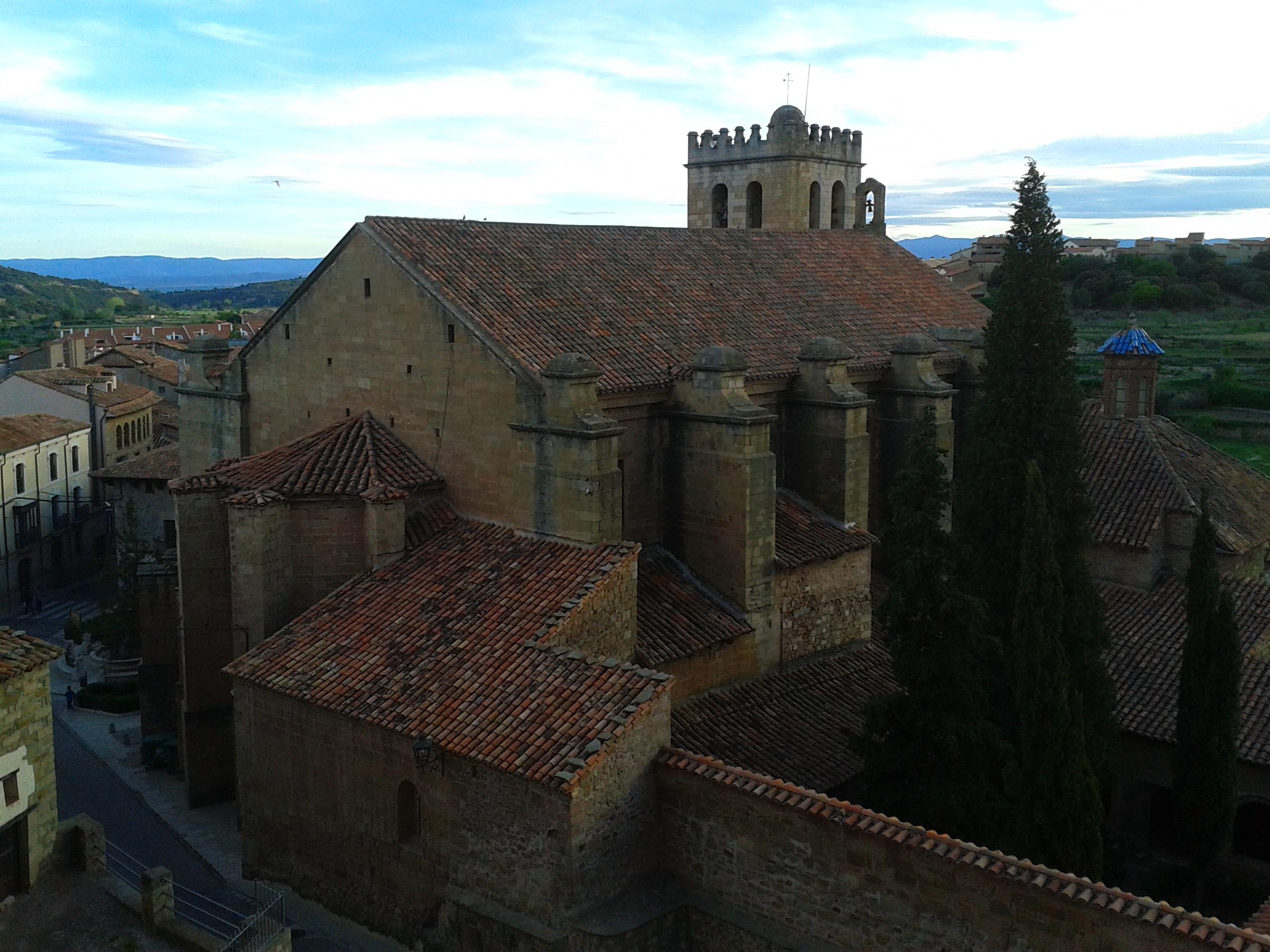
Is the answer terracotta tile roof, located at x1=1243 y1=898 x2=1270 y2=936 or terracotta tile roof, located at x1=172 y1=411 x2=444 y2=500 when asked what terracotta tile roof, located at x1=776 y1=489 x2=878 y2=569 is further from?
terracotta tile roof, located at x1=1243 y1=898 x2=1270 y2=936

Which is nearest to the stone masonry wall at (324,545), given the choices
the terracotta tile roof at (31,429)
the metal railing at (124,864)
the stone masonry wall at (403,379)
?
the stone masonry wall at (403,379)

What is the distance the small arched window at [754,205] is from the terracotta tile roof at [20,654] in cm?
2153

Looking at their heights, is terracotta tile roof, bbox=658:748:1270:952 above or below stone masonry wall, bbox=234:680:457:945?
above

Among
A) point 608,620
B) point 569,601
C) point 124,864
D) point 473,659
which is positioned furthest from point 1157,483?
point 124,864

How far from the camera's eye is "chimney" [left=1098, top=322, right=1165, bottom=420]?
26.8 m

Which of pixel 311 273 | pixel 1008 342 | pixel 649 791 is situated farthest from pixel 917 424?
pixel 311 273

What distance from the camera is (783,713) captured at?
18.8 m

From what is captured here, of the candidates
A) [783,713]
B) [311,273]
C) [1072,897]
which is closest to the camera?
[1072,897]

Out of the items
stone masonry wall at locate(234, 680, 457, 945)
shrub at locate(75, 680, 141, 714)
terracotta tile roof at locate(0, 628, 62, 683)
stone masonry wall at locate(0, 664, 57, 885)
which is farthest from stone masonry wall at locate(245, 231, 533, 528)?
shrub at locate(75, 680, 141, 714)

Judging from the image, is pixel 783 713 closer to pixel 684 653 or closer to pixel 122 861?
pixel 684 653

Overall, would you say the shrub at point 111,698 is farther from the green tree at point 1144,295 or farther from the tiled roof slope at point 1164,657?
the green tree at point 1144,295

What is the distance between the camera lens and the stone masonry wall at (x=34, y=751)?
45.1 feet

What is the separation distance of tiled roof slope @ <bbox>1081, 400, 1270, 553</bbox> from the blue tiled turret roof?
1478 millimetres

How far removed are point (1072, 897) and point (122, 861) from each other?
1450 centimetres
